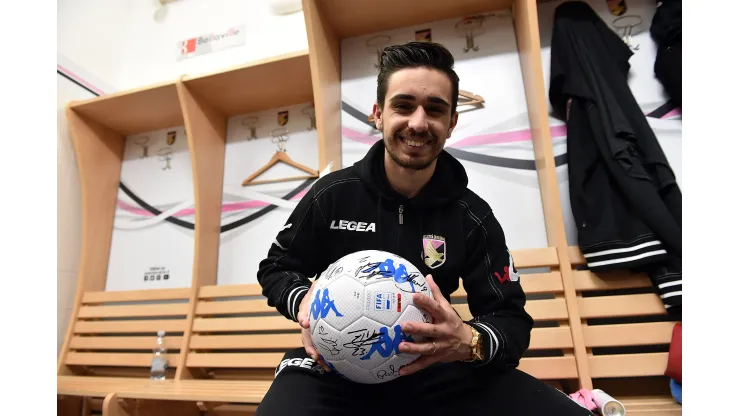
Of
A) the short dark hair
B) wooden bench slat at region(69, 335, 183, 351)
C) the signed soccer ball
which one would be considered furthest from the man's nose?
wooden bench slat at region(69, 335, 183, 351)

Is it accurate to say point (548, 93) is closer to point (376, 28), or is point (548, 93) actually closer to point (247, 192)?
point (376, 28)

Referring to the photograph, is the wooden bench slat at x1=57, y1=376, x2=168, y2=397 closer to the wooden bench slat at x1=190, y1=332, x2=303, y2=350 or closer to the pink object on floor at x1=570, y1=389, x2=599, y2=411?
the wooden bench slat at x1=190, y1=332, x2=303, y2=350

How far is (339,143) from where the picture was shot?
2127 millimetres

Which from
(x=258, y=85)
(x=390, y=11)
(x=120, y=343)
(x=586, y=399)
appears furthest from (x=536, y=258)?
(x=120, y=343)

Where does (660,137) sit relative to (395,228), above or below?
above

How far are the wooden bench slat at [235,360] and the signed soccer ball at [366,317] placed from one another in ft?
3.85

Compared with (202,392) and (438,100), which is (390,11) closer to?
(438,100)

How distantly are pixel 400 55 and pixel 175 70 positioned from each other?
2.31 metres

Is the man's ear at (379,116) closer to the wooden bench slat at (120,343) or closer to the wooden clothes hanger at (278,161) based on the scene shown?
the wooden clothes hanger at (278,161)

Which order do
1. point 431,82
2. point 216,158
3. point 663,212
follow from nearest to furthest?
point 431,82 < point 663,212 < point 216,158

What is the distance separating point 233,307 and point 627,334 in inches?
73.1

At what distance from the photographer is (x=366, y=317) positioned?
0.84 meters

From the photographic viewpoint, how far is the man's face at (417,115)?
1.14 meters

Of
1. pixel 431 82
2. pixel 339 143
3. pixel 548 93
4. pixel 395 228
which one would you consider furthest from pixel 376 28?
pixel 395 228
